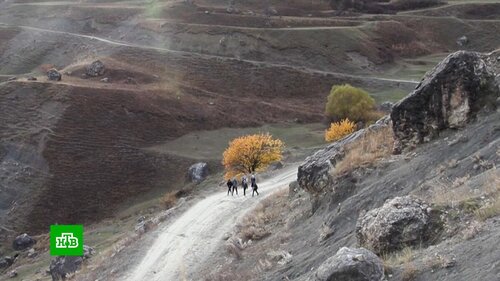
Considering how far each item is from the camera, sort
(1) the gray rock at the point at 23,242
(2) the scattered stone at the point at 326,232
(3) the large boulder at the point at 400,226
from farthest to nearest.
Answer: (1) the gray rock at the point at 23,242 → (2) the scattered stone at the point at 326,232 → (3) the large boulder at the point at 400,226

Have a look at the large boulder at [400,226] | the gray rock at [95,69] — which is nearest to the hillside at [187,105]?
the gray rock at [95,69]

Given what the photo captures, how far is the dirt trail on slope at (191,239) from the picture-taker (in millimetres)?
26375

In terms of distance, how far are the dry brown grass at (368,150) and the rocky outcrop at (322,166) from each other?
486 mm

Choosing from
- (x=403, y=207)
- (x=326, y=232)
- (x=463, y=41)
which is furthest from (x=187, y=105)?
(x=403, y=207)

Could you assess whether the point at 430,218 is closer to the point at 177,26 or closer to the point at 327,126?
the point at 327,126

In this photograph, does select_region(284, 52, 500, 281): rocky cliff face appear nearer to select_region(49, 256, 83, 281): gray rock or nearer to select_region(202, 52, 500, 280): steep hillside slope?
select_region(202, 52, 500, 280): steep hillside slope

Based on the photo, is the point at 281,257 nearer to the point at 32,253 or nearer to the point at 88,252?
the point at 88,252

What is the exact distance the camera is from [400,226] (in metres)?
12.6

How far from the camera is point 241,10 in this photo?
133875 millimetres

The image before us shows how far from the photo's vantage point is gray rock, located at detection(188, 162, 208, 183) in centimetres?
6300

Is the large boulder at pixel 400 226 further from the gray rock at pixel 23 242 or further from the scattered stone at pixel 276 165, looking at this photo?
the gray rock at pixel 23 242

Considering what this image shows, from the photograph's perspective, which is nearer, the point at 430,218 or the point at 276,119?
the point at 430,218

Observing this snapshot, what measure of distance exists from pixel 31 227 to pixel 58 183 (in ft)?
24.3

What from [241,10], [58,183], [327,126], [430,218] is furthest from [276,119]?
[430,218]
